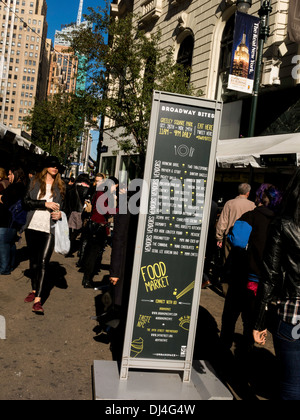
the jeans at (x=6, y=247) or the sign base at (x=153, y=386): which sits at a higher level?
the jeans at (x=6, y=247)

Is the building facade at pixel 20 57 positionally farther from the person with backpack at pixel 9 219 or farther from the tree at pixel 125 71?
the person with backpack at pixel 9 219

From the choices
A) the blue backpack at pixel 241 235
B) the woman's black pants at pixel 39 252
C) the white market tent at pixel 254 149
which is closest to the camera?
the blue backpack at pixel 241 235

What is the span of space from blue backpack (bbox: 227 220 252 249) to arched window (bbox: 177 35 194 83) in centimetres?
1469

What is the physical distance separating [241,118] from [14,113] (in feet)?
535

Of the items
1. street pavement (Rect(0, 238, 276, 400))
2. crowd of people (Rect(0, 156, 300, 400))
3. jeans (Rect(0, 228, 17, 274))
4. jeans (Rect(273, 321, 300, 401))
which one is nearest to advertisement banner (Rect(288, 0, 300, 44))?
crowd of people (Rect(0, 156, 300, 400))

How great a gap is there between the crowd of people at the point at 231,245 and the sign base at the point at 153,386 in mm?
572

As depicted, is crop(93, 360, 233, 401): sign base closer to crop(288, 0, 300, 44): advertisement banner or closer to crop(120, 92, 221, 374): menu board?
crop(120, 92, 221, 374): menu board

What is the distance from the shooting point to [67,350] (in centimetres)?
444

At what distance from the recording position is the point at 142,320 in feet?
11.8

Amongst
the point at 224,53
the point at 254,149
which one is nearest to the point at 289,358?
the point at 254,149

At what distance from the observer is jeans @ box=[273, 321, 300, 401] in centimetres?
240

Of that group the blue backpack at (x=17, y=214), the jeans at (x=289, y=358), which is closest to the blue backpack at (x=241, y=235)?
the jeans at (x=289, y=358)

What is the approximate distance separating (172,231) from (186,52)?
16.8m

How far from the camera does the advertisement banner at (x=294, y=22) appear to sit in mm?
11336
